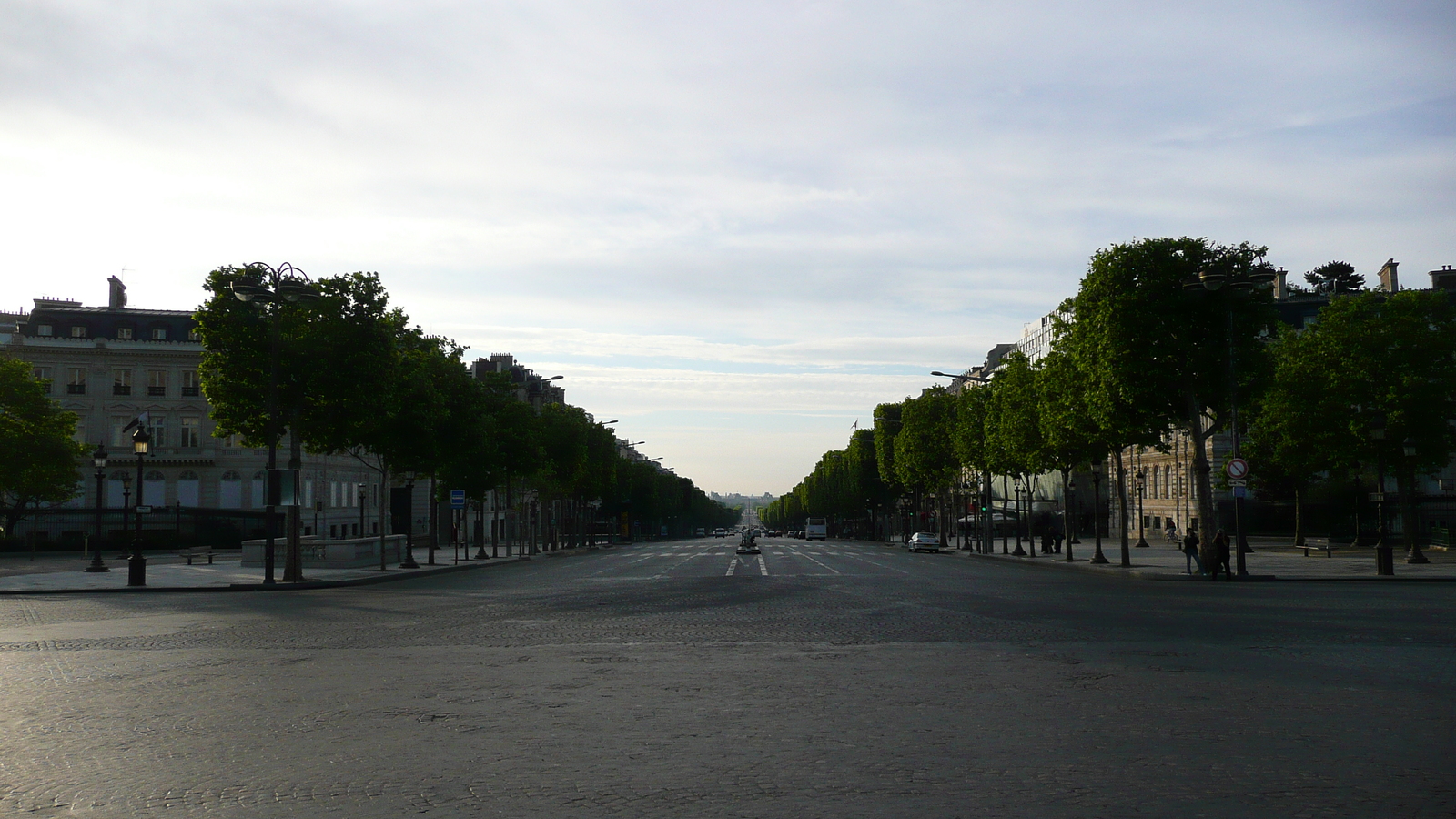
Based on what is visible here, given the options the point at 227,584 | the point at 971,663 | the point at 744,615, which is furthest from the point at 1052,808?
the point at 227,584

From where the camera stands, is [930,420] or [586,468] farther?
[586,468]

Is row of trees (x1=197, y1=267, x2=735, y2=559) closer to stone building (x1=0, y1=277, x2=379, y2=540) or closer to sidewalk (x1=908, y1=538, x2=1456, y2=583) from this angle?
sidewalk (x1=908, y1=538, x2=1456, y2=583)

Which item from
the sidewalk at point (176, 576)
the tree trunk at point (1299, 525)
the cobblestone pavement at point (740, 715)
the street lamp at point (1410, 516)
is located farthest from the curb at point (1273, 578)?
the tree trunk at point (1299, 525)

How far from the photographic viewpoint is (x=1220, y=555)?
3197 centimetres

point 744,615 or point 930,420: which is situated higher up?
point 930,420

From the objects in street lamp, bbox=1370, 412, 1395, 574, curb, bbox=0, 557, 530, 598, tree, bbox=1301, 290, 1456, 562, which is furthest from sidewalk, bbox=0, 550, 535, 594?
tree, bbox=1301, 290, 1456, 562

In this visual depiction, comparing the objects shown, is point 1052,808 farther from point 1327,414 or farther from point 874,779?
point 1327,414

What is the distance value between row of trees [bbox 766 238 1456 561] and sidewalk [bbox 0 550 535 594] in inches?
991

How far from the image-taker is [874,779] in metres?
7.45

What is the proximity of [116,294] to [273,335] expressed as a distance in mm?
58758

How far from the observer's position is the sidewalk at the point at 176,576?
30609 millimetres

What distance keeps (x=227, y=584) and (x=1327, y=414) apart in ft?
142

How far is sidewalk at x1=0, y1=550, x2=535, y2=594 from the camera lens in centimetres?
3061

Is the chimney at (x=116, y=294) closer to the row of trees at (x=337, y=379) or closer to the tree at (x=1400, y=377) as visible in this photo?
the row of trees at (x=337, y=379)
